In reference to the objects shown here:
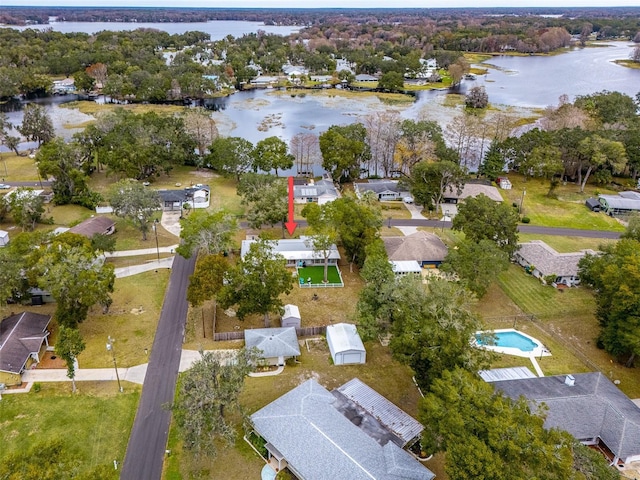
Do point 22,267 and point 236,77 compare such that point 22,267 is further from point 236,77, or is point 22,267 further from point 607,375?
point 236,77

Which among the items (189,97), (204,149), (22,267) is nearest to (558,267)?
(22,267)

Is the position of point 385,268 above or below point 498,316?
above

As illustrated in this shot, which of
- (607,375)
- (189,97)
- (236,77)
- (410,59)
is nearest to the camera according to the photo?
(607,375)

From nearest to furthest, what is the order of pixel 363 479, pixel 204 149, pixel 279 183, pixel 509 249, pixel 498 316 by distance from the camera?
pixel 363 479, pixel 498 316, pixel 509 249, pixel 279 183, pixel 204 149

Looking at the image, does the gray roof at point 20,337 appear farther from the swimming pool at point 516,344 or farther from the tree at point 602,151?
the tree at point 602,151

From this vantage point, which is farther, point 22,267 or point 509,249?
point 509,249

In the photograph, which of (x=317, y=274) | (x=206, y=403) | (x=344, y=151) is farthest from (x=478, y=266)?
(x=344, y=151)

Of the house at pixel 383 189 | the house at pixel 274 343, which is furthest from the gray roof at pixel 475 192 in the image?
the house at pixel 274 343
